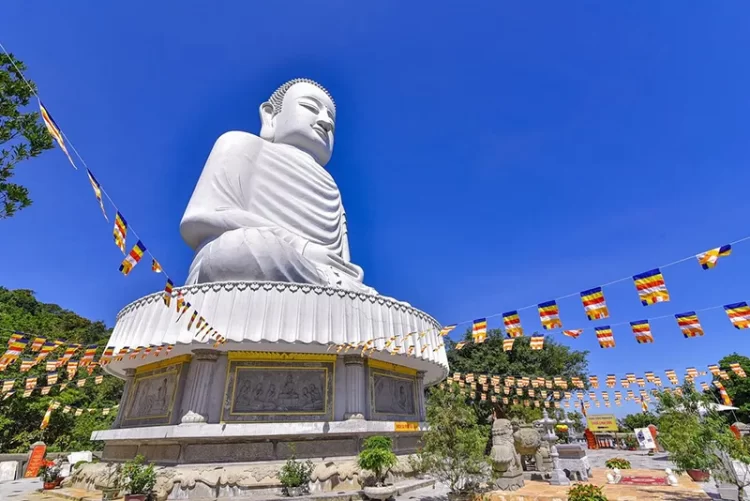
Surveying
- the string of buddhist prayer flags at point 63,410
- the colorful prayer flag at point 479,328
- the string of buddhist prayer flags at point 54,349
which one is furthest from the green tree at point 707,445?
the string of buddhist prayer flags at point 63,410

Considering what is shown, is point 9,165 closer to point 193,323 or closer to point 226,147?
point 193,323

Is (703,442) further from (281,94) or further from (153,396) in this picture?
(281,94)

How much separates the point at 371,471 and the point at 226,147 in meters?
11.6

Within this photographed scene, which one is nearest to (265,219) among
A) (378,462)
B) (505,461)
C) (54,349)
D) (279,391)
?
(279,391)

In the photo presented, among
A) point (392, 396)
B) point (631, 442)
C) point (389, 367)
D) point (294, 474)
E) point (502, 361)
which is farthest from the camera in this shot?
point (631, 442)

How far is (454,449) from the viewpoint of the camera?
7.49m

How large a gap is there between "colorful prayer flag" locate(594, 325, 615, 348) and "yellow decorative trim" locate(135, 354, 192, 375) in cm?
1049

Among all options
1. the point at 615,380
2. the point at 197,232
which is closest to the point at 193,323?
the point at 197,232

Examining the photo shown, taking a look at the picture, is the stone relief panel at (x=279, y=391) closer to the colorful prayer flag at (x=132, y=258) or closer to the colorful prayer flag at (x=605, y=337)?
the colorful prayer flag at (x=132, y=258)

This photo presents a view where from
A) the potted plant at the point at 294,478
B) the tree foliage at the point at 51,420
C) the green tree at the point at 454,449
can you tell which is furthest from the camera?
the tree foliage at the point at 51,420

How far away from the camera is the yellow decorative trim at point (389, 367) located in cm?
1095

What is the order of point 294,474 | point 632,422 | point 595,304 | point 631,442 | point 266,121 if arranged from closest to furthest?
point 294,474 < point 595,304 < point 266,121 < point 631,442 < point 632,422

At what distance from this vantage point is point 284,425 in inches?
358

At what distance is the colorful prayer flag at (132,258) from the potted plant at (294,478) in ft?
16.1
